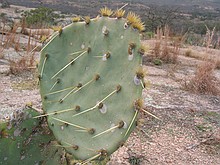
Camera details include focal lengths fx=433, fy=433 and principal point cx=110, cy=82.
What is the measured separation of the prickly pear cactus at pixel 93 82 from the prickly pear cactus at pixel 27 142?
3.3 inches

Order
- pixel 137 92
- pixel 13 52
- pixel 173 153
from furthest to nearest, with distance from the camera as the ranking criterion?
pixel 13 52
pixel 173 153
pixel 137 92

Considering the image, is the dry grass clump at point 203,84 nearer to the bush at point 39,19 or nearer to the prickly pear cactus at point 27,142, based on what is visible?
the prickly pear cactus at point 27,142

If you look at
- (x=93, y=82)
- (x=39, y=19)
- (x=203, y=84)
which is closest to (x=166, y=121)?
(x=203, y=84)

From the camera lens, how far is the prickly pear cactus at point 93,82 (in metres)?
1.79

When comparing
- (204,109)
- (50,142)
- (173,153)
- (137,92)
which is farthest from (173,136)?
(137,92)

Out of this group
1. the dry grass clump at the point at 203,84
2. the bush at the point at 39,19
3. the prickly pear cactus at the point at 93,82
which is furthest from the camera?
the bush at the point at 39,19

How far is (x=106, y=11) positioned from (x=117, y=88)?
0.44 metres

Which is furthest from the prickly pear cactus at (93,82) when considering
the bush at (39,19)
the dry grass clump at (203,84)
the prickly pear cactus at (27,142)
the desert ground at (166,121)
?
the bush at (39,19)

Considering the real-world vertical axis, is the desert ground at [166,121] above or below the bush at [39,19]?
above

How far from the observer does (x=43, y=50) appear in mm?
2238

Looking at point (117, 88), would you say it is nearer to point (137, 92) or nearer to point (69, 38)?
point (137, 92)

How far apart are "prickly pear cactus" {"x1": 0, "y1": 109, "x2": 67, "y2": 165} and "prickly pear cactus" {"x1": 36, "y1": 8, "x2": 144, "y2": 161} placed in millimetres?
85

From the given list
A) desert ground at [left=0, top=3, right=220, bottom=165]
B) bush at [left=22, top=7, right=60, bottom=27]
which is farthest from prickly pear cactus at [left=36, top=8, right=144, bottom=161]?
bush at [left=22, top=7, right=60, bottom=27]

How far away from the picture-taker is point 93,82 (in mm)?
2004
